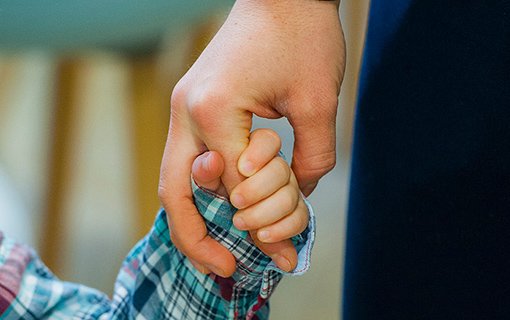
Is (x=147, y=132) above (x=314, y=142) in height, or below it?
below

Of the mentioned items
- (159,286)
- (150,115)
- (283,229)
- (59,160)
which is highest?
(283,229)

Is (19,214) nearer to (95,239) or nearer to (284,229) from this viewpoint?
(95,239)

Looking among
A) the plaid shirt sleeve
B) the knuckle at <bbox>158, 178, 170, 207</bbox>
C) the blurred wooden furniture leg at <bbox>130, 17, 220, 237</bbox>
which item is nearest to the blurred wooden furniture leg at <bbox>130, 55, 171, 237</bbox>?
the blurred wooden furniture leg at <bbox>130, 17, 220, 237</bbox>

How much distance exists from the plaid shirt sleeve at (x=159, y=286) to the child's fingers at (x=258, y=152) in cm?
5

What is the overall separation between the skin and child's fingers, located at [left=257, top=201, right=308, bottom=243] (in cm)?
2

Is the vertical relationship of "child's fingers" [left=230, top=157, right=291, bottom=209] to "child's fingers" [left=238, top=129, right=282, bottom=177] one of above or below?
below

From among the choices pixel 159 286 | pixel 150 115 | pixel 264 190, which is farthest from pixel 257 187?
pixel 150 115

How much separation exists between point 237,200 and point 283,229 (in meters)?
0.04

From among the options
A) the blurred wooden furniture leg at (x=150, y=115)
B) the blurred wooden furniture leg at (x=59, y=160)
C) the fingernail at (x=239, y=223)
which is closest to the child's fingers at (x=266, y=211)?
the fingernail at (x=239, y=223)

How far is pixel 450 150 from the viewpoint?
657 mm

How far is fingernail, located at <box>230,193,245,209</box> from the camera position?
1.75 feet

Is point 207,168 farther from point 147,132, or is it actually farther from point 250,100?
→ point 147,132

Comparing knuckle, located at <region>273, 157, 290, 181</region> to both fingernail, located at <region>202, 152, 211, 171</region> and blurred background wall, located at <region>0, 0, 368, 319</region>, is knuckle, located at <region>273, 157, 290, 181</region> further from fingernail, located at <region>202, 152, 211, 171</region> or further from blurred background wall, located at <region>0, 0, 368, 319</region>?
blurred background wall, located at <region>0, 0, 368, 319</region>

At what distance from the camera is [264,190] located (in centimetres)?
53
